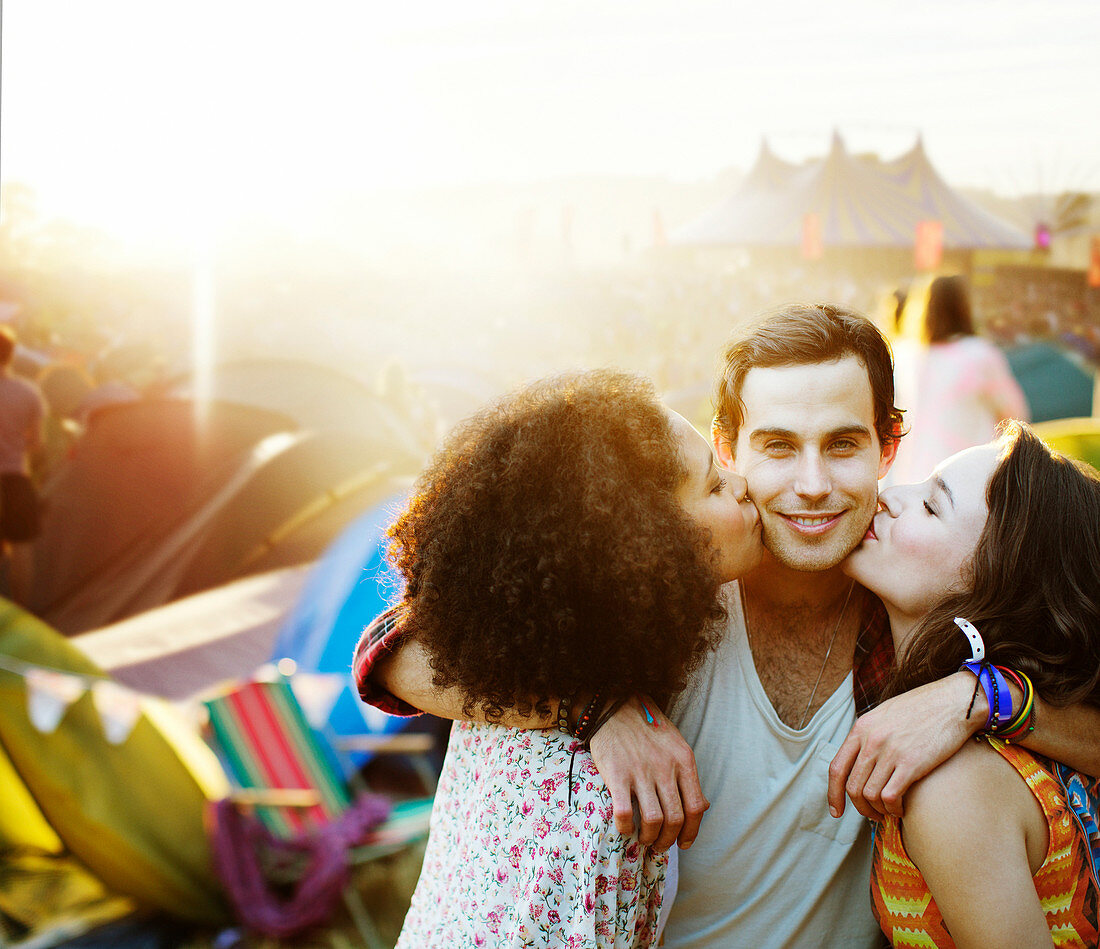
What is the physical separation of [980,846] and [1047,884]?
0.54ft

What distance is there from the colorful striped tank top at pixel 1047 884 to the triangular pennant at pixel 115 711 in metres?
2.36

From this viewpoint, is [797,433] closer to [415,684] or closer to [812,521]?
[812,521]

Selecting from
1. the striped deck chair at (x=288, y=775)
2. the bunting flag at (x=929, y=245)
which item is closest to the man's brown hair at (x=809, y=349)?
the striped deck chair at (x=288, y=775)

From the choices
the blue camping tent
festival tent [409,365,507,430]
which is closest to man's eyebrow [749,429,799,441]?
the blue camping tent

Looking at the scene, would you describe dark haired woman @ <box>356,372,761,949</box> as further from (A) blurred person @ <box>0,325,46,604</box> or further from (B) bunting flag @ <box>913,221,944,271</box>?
(B) bunting flag @ <box>913,221,944,271</box>

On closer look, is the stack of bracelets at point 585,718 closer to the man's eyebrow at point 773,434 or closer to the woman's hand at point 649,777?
the woman's hand at point 649,777

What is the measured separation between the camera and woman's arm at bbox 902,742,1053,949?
101cm

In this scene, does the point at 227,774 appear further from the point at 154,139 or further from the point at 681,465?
the point at 154,139

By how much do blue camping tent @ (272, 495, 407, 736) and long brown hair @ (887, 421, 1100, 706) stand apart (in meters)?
2.20

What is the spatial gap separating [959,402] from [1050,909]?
2713 millimetres

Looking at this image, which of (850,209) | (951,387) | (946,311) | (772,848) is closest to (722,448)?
(772,848)

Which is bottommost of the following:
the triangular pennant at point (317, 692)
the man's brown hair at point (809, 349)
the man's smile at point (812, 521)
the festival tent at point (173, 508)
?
the triangular pennant at point (317, 692)

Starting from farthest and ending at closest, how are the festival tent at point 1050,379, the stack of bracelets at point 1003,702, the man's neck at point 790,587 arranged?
the festival tent at point 1050,379
the man's neck at point 790,587
the stack of bracelets at point 1003,702

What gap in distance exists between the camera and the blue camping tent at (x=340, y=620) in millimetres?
3064
